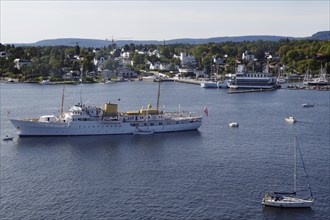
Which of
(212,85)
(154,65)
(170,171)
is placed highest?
(154,65)

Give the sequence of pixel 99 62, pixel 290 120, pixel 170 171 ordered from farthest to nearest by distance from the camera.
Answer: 1. pixel 99 62
2. pixel 290 120
3. pixel 170 171

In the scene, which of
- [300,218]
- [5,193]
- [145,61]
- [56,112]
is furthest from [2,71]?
[300,218]

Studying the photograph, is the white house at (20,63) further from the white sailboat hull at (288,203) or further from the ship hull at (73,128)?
the white sailboat hull at (288,203)

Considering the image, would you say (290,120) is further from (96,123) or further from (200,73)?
(200,73)

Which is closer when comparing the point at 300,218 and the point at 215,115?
the point at 300,218

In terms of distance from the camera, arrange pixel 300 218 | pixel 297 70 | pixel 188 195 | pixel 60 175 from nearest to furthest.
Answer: pixel 300 218 < pixel 188 195 < pixel 60 175 < pixel 297 70

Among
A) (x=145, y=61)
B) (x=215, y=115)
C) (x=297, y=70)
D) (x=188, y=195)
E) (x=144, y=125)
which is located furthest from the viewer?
(x=145, y=61)

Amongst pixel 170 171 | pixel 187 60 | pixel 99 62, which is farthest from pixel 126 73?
pixel 170 171

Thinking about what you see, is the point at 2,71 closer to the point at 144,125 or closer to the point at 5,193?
the point at 144,125

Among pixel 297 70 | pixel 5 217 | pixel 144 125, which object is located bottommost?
pixel 5 217
